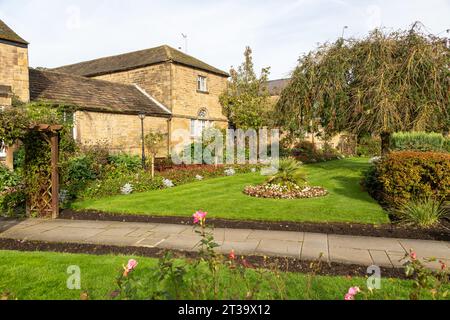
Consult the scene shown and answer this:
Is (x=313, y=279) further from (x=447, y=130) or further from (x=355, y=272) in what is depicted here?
(x=447, y=130)

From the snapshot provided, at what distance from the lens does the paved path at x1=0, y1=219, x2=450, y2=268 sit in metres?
5.25

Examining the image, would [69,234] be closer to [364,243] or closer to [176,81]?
[364,243]

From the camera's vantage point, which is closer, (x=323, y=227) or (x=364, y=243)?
(x=364, y=243)

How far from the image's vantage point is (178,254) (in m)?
4.05

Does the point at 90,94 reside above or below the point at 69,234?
above

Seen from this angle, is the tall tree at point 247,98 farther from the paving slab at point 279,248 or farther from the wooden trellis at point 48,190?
the paving slab at point 279,248

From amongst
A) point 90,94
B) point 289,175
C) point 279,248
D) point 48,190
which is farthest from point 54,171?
point 90,94

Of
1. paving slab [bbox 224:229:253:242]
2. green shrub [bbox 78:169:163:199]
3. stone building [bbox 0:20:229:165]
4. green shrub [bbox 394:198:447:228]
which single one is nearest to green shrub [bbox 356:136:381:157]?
stone building [bbox 0:20:229:165]

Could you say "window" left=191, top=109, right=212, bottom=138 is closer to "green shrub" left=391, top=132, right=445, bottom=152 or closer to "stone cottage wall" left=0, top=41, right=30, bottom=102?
"stone cottage wall" left=0, top=41, right=30, bottom=102

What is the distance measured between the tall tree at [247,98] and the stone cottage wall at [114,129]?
18.9ft

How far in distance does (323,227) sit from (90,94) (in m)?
16.9

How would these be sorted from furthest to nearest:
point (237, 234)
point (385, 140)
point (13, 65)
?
point (13, 65) → point (385, 140) → point (237, 234)

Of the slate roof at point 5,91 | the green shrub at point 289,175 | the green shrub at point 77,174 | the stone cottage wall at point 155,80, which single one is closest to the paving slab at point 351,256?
the green shrub at point 289,175
